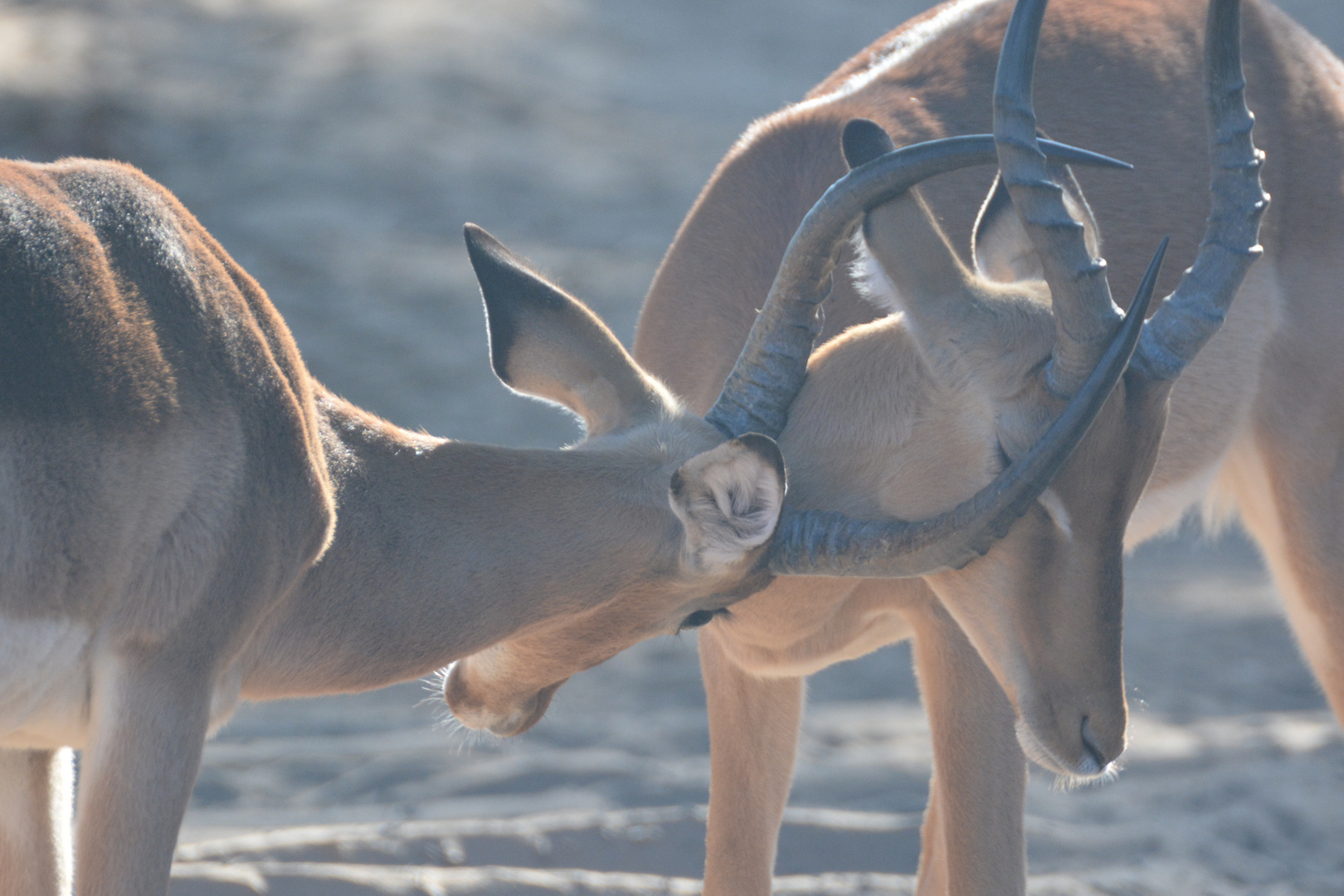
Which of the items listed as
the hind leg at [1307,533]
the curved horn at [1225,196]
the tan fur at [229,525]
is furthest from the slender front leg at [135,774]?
the hind leg at [1307,533]

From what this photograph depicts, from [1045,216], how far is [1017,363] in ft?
1.08

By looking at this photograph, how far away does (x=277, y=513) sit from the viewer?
2.51 m

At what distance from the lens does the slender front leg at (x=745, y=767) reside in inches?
152

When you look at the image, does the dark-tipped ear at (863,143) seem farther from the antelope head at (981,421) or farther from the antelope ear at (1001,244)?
the antelope ear at (1001,244)

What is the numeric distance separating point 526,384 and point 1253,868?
329 centimetres

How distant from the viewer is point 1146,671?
6.45 metres

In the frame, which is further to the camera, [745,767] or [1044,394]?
[745,767]

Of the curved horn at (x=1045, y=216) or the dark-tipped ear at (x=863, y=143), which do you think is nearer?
the curved horn at (x=1045, y=216)

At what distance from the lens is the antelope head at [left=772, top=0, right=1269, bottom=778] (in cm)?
283

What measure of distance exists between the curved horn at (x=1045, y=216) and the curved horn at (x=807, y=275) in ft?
0.24

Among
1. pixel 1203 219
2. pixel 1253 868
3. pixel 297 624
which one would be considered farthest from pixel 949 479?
pixel 1253 868

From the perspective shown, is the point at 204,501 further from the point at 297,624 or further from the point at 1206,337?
the point at 1206,337

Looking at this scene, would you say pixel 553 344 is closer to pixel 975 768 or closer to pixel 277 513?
pixel 277 513

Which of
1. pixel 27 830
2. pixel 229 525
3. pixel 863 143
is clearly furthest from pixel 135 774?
pixel 863 143
